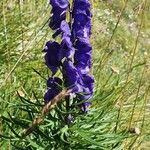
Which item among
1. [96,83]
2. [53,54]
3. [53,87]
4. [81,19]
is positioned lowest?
[96,83]

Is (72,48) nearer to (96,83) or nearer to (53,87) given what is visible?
(53,87)

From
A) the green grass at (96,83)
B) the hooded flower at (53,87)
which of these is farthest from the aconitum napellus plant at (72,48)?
the green grass at (96,83)

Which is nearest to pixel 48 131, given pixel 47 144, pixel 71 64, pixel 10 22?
pixel 47 144

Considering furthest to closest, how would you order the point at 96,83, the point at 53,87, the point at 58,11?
the point at 96,83 < the point at 53,87 < the point at 58,11

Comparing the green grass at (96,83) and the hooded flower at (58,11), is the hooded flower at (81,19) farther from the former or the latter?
the green grass at (96,83)

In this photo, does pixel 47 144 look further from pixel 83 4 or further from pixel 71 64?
pixel 83 4

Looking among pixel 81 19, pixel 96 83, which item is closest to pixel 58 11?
pixel 81 19

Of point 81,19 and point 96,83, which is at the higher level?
point 81,19
